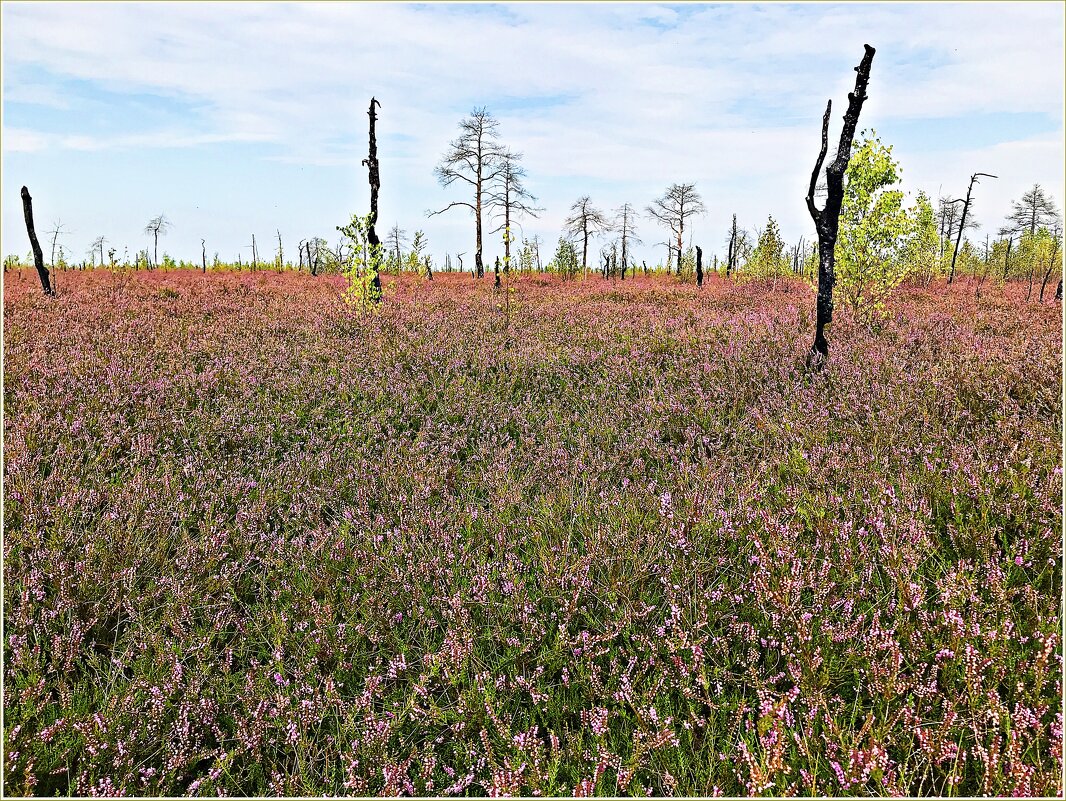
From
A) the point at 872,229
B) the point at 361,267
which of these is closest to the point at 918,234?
the point at 872,229

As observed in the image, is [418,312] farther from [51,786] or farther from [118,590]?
[51,786]

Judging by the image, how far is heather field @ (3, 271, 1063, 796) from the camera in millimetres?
2117

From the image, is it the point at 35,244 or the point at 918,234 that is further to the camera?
the point at 35,244

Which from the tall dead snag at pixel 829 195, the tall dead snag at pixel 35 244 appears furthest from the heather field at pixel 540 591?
the tall dead snag at pixel 35 244

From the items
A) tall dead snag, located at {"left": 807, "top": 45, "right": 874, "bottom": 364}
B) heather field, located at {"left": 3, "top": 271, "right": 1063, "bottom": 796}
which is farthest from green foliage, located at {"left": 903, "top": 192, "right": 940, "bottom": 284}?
heather field, located at {"left": 3, "top": 271, "right": 1063, "bottom": 796}

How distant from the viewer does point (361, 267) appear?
13.1m

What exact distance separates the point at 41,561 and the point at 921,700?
4.20m

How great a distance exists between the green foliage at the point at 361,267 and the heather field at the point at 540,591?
23.7ft

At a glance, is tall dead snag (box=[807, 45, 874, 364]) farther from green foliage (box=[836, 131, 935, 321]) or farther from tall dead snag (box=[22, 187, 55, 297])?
tall dead snag (box=[22, 187, 55, 297])

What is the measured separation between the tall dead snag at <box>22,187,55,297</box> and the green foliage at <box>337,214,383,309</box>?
338 inches

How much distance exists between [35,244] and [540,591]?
66.4ft

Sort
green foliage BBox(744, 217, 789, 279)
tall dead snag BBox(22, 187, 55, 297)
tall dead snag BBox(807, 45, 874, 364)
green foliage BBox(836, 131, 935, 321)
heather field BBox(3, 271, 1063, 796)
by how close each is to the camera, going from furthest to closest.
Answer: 1. green foliage BBox(744, 217, 789, 279)
2. tall dead snag BBox(22, 187, 55, 297)
3. green foliage BBox(836, 131, 935, 321)
4. tall dead snag BBox(807, 45, 874, 364)
5. heather field BBox(3, 271, 1063, 796)

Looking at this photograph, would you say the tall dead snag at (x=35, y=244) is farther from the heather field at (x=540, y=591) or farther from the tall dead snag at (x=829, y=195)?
the tall dead snag at (x=829, y=195)

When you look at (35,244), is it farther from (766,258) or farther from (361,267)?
(766,258)
